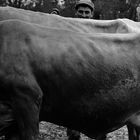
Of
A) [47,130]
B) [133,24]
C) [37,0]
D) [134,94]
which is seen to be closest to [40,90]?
[134,94]

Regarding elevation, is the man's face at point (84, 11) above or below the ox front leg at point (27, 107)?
above

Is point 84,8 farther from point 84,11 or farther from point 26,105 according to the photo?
point 26,105

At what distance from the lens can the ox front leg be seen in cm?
217

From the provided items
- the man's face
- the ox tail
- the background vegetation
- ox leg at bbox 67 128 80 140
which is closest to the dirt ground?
ox leg at bbox 67 128 80 140

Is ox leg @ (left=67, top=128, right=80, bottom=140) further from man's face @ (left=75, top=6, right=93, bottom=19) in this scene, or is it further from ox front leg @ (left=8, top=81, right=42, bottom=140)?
ox front leg @ (left=8, top=81, right=42, bottom=140)

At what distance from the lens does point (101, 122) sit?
8.09 feet

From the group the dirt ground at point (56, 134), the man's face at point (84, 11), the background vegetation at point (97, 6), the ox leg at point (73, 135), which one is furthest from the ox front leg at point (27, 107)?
the background vegetation at point (97, 6)

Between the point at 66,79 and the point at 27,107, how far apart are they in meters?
0.29

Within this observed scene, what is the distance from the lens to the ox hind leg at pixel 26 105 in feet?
7.11

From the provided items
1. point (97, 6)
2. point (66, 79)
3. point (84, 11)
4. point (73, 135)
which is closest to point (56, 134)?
point (73, 135)

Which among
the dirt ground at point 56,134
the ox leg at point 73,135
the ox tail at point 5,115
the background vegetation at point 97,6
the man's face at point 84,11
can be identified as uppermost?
the man's face at point 84,11

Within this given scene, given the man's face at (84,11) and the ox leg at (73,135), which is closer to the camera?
the ox leg at (73,135)

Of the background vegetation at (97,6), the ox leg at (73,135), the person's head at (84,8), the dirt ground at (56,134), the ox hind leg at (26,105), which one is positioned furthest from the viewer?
the background vegetation at (97,6)

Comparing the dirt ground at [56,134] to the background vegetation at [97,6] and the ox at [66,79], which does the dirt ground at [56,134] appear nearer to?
the ox at [66,79]
